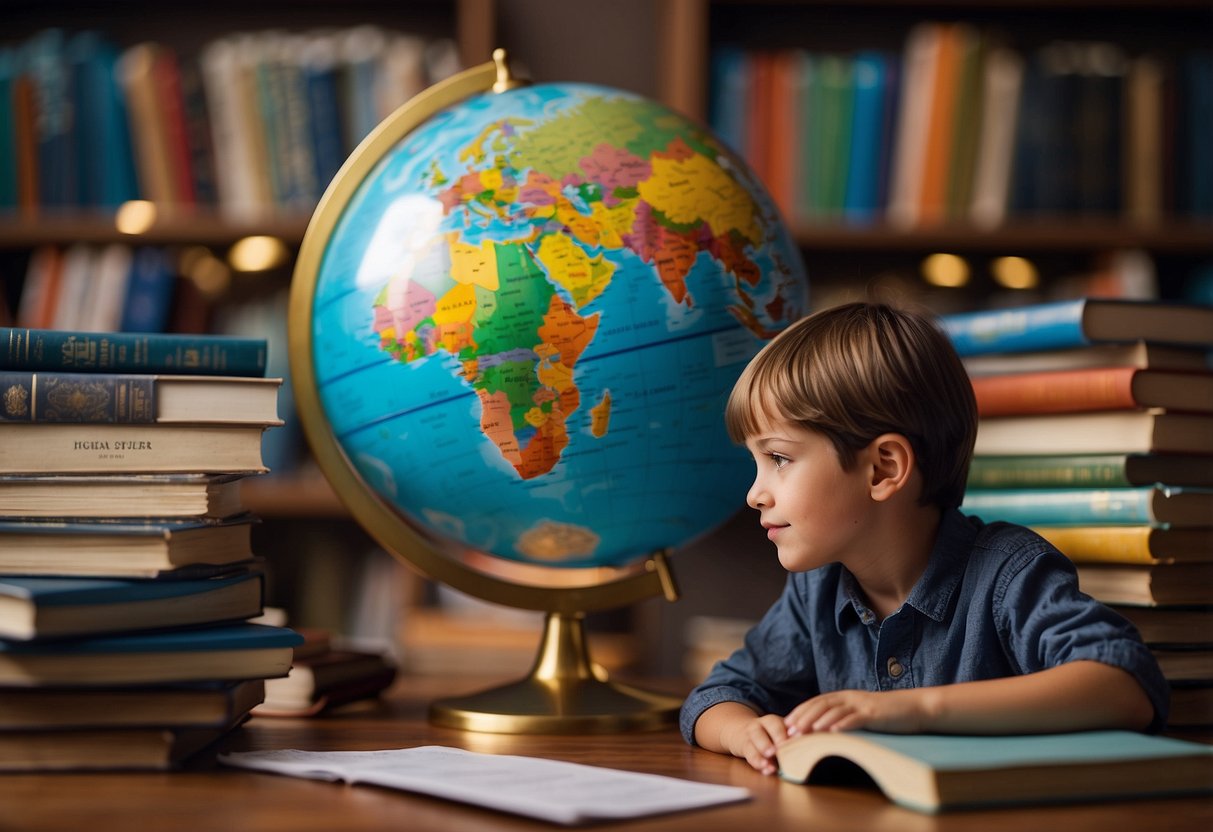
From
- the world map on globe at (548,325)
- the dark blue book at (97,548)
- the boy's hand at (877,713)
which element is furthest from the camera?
the world map on globe at (548,325)

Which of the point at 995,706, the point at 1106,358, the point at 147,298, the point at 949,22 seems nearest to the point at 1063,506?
the point at 1106,358

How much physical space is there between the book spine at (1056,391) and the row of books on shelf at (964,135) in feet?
3.26

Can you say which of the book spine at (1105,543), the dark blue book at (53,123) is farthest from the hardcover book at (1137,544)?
the dark blue book at (53,123)

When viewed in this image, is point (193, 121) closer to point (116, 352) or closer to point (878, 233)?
point (878, 233)

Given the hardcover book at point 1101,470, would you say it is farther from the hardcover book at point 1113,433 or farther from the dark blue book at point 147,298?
the dark blue book at point 147,298

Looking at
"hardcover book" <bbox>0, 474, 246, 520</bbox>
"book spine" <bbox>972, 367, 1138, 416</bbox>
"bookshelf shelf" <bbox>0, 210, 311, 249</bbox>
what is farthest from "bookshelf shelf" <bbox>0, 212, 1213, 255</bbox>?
"hardcover book" <bbox>0, 474, 246, 520</bbox>

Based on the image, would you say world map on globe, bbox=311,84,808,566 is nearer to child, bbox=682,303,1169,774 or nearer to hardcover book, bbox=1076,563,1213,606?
child, bbox=682,303,1169,774

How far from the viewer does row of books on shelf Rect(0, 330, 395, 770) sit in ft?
3.07

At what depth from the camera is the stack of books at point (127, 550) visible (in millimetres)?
936

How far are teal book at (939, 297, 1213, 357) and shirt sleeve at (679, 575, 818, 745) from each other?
1.17ft

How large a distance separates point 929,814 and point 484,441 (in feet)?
1.66

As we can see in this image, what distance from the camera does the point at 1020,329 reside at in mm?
1304

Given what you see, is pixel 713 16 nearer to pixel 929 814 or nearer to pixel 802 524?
pixel 802 524

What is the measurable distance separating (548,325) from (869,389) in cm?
28
